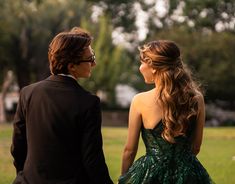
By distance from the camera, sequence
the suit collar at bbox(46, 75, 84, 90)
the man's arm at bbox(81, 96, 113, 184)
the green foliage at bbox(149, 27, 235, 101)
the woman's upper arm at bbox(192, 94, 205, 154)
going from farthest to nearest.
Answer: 1. the green foliage at bbox(149, 27, 235, 101)
2. the woman's upper arm at bbox(192, 94, 205, 154)
3. the suit collar at bbox(46, 75, 84, 90)
4. the man's arm at bbox(81, 96, 113, 184)

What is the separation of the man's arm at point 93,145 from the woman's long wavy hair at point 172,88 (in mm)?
722

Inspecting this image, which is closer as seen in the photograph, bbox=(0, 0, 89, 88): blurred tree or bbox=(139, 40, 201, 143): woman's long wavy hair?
bbox=(139, 40, 201, 143): woman's long wavy hair

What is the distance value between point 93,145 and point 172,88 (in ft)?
2.88

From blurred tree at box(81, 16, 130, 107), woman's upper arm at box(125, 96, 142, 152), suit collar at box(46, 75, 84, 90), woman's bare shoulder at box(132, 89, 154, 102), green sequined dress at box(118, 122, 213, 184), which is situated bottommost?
blurred tree at box(81, 16, 130, 107)

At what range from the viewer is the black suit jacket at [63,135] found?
329cm

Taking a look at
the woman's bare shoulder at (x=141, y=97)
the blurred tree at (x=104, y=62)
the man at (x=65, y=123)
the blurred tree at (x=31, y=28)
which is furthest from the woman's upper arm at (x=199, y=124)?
the blurred tree at (x=31, y=28)

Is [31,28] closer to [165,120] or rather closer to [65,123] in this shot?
[165,120]

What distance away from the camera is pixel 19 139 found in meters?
3.55

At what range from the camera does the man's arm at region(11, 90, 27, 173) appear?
3529 mm

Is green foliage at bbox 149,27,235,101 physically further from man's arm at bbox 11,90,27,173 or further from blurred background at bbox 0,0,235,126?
man's arm at bbox 11,90,27,173

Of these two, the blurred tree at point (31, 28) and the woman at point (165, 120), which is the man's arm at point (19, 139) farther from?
the blurred tree at point (31, 28)

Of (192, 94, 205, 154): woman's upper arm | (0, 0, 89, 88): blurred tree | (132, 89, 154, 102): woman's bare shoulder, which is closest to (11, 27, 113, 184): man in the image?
(132, 89, 154, 102): woman's bare shoulder

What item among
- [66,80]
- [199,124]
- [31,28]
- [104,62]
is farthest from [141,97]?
[31,28]

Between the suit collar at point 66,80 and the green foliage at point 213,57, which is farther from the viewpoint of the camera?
the green foliage at point 213,57
